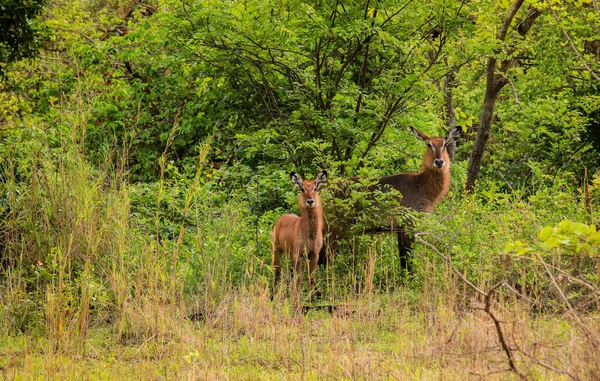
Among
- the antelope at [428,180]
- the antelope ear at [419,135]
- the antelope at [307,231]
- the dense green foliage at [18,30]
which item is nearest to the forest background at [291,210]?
the dense green foliage at [18,30]

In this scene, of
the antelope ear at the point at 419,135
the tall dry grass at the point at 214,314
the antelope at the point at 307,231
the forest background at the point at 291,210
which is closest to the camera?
the tall dry grass at the point at 214,314

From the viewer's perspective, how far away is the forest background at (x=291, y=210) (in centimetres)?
591

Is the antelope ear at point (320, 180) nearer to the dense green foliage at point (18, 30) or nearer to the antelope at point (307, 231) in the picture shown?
the antelope at point (307, 231)

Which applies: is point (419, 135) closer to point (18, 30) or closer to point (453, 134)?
point (453, 134)

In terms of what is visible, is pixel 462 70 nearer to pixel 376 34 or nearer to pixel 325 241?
pixel 376 34

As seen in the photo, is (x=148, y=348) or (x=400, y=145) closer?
(x=148, y=348)

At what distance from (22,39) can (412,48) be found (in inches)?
163

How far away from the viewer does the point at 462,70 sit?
1101cm

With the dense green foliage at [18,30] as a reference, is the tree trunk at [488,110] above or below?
below

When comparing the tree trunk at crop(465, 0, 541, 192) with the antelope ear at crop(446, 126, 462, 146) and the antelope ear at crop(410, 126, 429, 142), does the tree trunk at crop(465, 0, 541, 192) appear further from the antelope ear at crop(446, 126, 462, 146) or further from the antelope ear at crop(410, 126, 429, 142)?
the antelope ear at crop(410, 126, 429, 142)

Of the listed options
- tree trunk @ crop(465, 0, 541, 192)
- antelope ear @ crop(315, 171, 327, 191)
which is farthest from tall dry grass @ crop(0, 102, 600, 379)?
tree trunk @ crop(465, 0, 541, 192)

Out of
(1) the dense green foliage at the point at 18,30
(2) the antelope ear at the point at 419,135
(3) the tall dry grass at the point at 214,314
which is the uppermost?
(1) the dense green foliage at the point at 18,30

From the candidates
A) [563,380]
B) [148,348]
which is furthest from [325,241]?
[563,380]

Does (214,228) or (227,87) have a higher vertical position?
(227,87)
